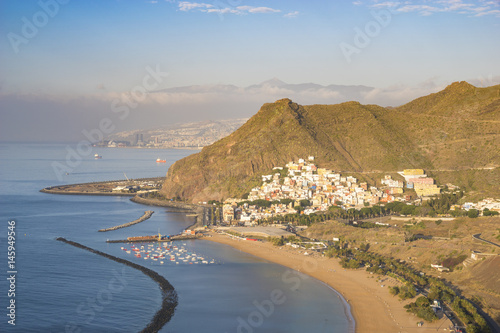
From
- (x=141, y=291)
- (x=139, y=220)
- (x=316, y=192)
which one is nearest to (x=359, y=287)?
(x=141, y=291)

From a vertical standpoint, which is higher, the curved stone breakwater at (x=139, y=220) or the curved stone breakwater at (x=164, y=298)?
the curved stone breakwater at (x=139, y=220)

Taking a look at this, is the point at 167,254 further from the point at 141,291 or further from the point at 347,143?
the point at 347,143

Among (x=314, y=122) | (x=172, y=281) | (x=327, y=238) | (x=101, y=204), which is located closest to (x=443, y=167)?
(x=314, y=122)

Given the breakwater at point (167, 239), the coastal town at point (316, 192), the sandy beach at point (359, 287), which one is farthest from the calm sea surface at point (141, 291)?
the coastal town at point (316, 192)

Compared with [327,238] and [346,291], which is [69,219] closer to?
[327,238]

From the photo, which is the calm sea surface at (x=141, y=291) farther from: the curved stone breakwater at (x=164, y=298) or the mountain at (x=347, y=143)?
the mountain at (x=347, y=143)

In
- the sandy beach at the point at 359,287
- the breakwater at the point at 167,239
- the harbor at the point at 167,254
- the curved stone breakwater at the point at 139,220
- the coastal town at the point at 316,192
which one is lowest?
the sandy beach at the point at 359,287
